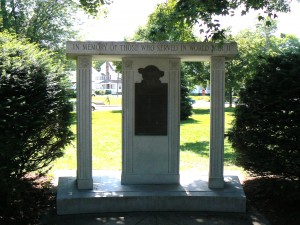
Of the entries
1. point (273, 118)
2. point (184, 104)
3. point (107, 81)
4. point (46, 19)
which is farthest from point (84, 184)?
point (107, 81)

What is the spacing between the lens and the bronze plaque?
765cm

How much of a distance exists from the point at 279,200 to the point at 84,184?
3683 millimetres

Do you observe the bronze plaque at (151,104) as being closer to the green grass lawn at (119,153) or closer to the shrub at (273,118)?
the green grass lawn at (119,153)

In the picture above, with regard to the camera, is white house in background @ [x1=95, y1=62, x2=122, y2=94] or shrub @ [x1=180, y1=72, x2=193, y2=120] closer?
shrub @ [x1=180, y1=72, x2=193, y2=120]

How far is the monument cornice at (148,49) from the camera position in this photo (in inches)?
269

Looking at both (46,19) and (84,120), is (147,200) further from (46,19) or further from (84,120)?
(46,19)

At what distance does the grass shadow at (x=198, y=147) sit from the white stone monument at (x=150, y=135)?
513 cm

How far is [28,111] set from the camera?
249 inches

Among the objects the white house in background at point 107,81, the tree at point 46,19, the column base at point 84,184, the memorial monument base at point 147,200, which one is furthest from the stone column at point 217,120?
the white house in background at point 107,81

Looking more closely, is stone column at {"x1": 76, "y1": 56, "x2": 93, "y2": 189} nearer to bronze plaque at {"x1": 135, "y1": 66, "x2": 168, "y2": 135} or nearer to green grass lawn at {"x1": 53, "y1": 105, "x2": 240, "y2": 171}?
green grass lawn at {"x1": 53, "y1": 105, "x2": 240, "y2": 171}

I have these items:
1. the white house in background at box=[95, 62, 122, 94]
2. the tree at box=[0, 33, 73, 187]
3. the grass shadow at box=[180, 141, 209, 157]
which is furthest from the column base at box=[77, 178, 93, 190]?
the white house in background at box=[95, 62, 122, 94]

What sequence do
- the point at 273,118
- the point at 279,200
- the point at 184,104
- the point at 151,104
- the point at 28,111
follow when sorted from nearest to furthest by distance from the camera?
the point at 28,111, the point at 273,118, the point at 279,200, the point at 151,104, the point at 184,104

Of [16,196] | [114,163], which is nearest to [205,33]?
[16,196]

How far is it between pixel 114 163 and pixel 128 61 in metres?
4.66
